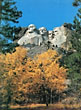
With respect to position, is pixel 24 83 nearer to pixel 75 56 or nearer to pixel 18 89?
pixel 18 89

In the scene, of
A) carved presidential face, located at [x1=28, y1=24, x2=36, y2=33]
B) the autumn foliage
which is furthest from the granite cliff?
the autumn foliage

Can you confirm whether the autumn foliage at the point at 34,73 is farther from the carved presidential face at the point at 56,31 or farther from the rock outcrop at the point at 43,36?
the carved presidential face at the point at 56,31

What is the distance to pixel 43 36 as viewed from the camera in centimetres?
9925

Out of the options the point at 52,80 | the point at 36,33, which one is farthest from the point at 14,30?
the point at 36,33

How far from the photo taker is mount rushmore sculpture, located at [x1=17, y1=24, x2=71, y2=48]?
9138 centimetres

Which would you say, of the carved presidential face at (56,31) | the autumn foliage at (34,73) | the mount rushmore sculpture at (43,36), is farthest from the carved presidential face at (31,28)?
the autumn foliage at (34,73)

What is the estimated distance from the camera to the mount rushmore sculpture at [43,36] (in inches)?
3597

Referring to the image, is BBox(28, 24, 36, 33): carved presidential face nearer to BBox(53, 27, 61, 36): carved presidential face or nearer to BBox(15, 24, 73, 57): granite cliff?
BBox(15, 24, 73, 57): granite cliff

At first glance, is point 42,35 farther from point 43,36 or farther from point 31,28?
point 31,28

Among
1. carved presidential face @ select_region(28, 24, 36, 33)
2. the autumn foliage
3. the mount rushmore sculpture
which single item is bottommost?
the autumn foliage

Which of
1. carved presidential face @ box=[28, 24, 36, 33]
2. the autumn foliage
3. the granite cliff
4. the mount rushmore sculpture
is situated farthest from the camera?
carved presidential face @ box=[28, 24, 36, 33]

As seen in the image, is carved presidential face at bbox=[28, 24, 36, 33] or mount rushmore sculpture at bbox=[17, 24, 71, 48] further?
carved presidential face at bbox=[28, 24, 36, 33]

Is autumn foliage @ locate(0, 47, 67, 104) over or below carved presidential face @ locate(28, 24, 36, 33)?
below

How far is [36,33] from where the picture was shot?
100 meters
